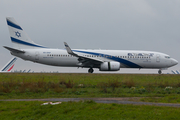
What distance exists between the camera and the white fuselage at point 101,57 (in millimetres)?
32656

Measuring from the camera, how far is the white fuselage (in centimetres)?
3266

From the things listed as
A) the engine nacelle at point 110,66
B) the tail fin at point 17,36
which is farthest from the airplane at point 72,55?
the engine nacelle at point 110,66

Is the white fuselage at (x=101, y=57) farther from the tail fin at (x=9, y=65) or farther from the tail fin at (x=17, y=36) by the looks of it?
the tail fin at (x=9, y=65)

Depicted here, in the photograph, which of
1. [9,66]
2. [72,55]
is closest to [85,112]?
[72,55]

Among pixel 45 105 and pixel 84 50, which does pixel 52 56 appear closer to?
pixel 84 50

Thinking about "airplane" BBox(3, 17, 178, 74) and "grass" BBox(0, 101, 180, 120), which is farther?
"airplane" BBox(3, 17, 178, 74)

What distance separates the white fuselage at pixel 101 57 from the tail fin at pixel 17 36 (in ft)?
3.82

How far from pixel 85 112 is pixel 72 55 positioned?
23932 mm

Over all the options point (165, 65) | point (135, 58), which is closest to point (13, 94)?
point (135, 58)

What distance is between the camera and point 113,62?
31438 millimetres

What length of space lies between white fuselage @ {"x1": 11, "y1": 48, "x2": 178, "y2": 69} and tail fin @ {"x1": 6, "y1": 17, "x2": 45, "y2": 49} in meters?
1.16

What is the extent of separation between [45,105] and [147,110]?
4.32 metres

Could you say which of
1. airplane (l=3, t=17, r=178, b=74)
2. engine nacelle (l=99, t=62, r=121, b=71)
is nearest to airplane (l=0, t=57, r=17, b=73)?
airplane (l=3, t=17, r=178, b=74)

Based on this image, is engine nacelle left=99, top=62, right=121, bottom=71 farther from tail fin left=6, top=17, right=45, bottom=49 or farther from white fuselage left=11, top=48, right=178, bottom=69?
tail fin left=6, top=17, right=45, bottom=49
